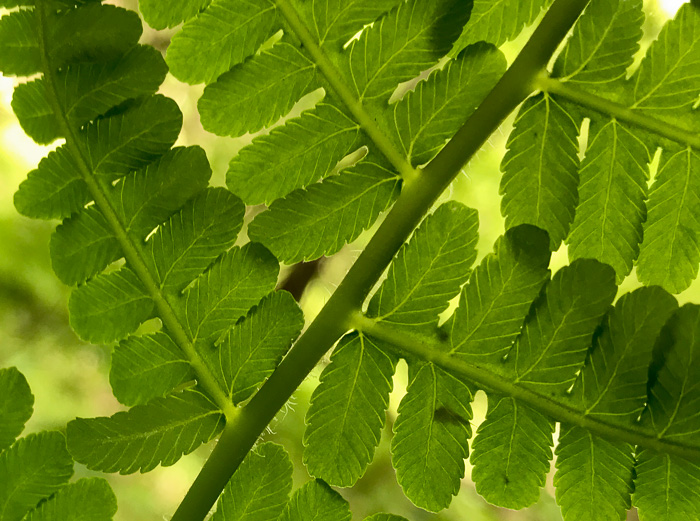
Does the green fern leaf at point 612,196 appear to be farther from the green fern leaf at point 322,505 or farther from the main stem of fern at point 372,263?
the green fern leaf at point 322,505

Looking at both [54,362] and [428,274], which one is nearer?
[428,274]

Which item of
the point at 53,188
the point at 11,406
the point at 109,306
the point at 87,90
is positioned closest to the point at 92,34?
the point at 87,90

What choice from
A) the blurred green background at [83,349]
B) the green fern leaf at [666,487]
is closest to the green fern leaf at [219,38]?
the green fern leaf at [666,487]

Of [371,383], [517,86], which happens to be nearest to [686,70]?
[517,86]

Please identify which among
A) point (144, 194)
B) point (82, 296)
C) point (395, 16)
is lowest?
point (82, 296)

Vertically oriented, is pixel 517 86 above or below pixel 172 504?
above

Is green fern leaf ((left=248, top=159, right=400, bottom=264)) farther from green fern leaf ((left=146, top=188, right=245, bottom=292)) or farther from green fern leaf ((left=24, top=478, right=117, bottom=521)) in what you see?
green fern leaf ((left=24, top=478, right=117, bottom=521))

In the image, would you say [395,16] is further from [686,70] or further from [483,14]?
[686,70]
